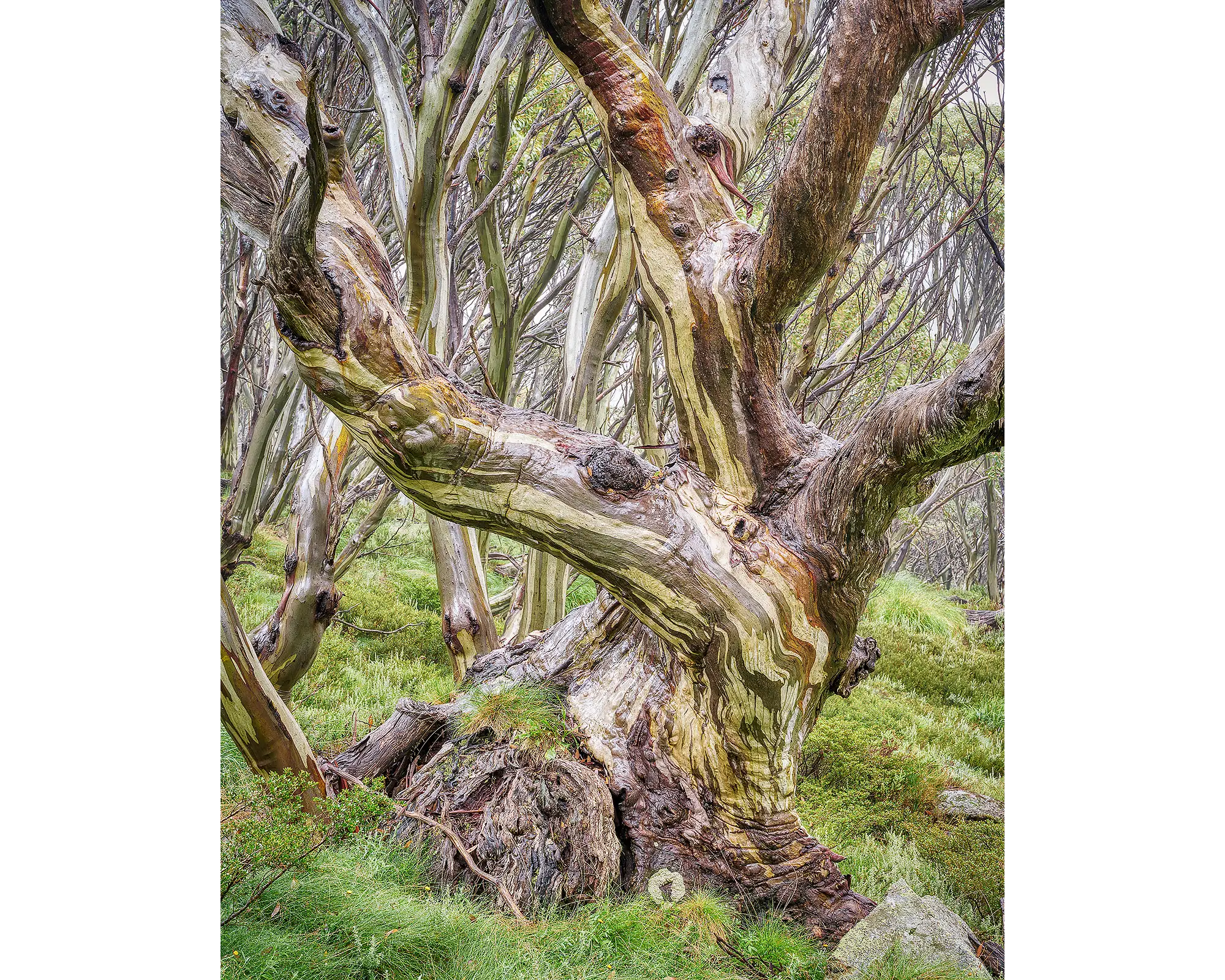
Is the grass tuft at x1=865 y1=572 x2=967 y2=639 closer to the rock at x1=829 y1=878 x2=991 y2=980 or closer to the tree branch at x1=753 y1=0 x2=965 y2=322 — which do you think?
the rock at x1=829 y1=878 x2=991 y2=980

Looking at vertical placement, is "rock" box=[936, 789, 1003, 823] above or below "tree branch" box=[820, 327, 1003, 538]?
below

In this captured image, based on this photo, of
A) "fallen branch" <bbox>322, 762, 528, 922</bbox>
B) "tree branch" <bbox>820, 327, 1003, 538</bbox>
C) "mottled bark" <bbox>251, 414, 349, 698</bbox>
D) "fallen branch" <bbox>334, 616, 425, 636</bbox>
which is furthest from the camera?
"fallen branch" <bbox>334, 616, 425, 636</bbox>

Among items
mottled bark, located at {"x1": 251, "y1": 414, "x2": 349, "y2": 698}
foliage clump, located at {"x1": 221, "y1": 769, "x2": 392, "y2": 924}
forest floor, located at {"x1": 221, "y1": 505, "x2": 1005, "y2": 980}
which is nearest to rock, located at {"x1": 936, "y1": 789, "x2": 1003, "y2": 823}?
forest floor, located at {"x1": 221, "y1": 505, "x2": 1005, "y2": 980}

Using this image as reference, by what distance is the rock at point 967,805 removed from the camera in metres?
1.75

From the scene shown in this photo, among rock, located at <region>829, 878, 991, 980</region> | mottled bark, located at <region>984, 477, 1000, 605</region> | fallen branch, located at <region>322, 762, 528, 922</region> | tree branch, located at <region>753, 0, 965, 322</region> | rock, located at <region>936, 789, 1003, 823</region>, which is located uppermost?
tree branch, located at <region>753, 0, 965, 322</region>

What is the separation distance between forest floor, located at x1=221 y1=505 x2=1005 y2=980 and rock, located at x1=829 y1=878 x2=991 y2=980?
1.2 inches

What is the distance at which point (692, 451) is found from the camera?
157 centimetres

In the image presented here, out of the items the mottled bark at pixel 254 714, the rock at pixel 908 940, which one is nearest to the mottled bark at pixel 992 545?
the rock at pixel 908 940

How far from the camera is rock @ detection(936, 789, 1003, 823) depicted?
175 cm

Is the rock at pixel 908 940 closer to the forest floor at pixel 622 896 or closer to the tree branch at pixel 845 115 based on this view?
the forest floor at pixel 622 896

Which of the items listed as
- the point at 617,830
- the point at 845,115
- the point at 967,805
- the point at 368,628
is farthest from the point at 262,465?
the point at 967,805

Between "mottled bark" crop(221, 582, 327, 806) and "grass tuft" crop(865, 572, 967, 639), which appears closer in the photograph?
"mottled bark" crop(221, 582, 327, 806)

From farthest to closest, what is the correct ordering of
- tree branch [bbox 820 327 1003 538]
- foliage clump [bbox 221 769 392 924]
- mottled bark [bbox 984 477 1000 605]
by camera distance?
mottled bark [bbox 984 477 1000 605] → foliage clump [bbox 221 769 392 924] → tree branch [bbox 820 327 1003 538]
